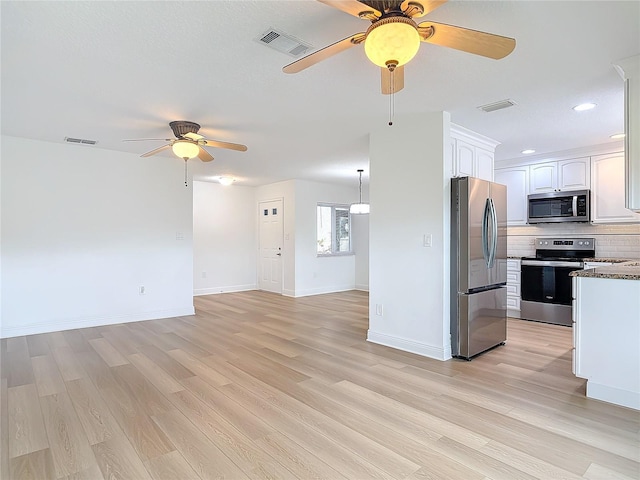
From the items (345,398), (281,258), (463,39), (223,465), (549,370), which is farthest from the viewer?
(281,258)

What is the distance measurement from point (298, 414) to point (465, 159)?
10.5 ft

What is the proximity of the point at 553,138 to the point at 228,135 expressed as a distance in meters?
4.01

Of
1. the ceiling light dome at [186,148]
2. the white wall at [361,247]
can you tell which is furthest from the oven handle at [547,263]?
the ceiling light dome at [186,148]

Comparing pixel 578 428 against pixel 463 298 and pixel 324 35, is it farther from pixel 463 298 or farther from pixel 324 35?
pixel 324 35

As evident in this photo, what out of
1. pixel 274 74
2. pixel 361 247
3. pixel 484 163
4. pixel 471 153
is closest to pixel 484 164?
pixel 484 163

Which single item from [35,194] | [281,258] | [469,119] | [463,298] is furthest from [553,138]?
[35,194]

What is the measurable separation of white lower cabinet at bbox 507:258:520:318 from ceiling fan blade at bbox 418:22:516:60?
4.37 metres

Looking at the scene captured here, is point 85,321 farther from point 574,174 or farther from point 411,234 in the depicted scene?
point 574,174

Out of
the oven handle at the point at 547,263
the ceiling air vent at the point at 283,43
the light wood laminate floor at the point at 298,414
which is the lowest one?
the light wood laminate floor at the point at 298,414

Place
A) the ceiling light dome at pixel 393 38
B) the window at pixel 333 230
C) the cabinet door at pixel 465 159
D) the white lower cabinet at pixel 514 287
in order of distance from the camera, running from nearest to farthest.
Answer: the ceiling light dome at pixel 393 38, the cabinet door at pixel 465 159, the white lower cabinet at pixel 514 287, the window at pixel 333 230

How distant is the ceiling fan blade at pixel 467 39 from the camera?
5.79 feet

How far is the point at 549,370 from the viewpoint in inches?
132

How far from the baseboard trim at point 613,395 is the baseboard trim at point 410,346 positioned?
1.19 meters

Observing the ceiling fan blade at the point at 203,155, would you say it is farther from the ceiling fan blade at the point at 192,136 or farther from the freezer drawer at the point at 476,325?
the freezer drawer at the point at 476,325
